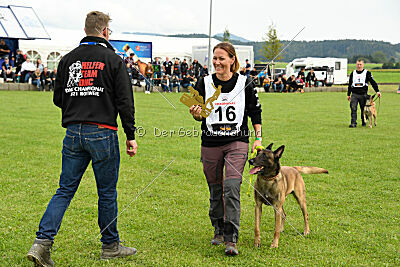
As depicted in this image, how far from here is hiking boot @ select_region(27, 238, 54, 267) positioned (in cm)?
388

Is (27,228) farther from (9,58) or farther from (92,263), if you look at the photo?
(9,58)

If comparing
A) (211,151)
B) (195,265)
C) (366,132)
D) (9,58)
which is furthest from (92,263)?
(9,58)

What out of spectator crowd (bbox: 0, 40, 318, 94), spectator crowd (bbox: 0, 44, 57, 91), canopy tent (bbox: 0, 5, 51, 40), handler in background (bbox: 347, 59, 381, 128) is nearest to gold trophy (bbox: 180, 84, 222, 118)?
handler in background (bbox: 347, 59, 381, 128)

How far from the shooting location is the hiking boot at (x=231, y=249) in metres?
4.56

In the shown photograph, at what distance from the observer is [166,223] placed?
18.3 feet

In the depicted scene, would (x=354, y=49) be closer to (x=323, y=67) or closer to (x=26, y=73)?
(x=323, y=67)

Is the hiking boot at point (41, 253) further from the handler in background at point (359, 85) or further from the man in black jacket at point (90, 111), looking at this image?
the handler in background at point (359, 85)

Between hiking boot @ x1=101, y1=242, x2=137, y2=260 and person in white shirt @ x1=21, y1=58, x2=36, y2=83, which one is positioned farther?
person in white shirt @ x1=21, y1=58, x2=36, y2=83

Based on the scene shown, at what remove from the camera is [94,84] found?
4020 millimetres

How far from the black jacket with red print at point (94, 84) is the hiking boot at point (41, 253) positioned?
1104mm

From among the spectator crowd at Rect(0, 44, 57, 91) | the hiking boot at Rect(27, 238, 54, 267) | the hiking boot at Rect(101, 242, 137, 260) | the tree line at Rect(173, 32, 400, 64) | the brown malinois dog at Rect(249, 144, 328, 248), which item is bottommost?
the hiking boot at Rect(101, 242, 137, 260)

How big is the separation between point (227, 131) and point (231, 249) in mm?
1238

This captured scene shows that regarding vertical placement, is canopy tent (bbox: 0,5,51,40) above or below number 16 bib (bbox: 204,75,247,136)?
above

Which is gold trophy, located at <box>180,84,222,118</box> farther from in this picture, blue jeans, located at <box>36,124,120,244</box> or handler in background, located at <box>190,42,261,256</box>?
blue jeans, located at <box>36,124,120,244</box>
